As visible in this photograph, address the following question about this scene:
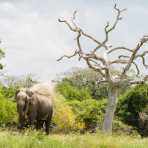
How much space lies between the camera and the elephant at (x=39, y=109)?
24656 millimetres

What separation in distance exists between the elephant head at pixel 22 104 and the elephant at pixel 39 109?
0.46m

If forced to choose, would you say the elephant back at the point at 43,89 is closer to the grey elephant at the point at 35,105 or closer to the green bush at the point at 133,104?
the grey elephant at the point at 35,105

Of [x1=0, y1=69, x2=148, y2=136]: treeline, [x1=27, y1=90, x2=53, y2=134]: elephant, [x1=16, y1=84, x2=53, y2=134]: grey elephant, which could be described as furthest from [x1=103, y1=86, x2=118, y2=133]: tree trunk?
[x1=27, y1=90, x2=53, y2=134]: elephant

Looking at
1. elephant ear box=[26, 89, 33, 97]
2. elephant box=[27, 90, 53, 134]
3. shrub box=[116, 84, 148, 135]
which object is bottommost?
elephant box=[27, 90, 53, 134]

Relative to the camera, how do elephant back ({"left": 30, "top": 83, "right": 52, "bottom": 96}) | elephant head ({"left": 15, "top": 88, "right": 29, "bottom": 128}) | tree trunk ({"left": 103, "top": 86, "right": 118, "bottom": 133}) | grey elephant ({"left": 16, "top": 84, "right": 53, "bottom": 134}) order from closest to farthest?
elephant head ({"left": 15, "top": 88, "right": 29, "bottom": 128}) < grey elephant ({"left": 16, "top": 84, "right": 53, "bottom": 134}) < elephant back ({"left": 30, "top": 83, "right": 52, "bottom": 96}) < tree trunk ({"left": 103, "top": 86, "right": 118, "bottom": 133})

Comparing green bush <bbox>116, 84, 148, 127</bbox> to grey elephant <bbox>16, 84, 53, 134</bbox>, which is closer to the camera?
grey elephant <bbox>16, 84, 53, 134</bbox>

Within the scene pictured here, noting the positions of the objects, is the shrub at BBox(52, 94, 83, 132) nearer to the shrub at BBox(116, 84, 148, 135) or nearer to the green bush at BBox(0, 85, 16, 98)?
the shrub at BBox(116, 84, 148, 135)

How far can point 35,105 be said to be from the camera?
25156mm

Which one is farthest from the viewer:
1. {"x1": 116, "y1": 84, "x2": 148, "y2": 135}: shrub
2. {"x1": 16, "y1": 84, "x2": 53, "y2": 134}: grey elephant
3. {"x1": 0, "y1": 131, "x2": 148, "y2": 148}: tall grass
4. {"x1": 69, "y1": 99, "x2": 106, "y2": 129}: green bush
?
{"x1": 69, "y1": 99, "x2": 106, "y2": 129}: green bush

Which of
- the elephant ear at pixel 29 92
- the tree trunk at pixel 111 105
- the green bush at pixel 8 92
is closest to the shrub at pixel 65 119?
the green bush at pixel 8 92

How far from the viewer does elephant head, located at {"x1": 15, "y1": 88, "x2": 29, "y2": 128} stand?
75.9 feet

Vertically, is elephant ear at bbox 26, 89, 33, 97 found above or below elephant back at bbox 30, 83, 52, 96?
below

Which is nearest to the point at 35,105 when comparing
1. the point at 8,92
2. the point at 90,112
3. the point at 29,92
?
the point at 29,92

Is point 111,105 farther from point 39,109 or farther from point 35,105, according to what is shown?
point 35,105
